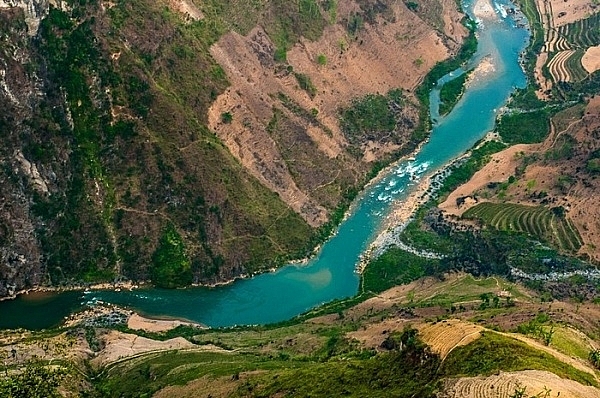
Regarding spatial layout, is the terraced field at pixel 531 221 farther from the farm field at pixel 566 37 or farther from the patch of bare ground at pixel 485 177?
the farm field at pixel 566 37

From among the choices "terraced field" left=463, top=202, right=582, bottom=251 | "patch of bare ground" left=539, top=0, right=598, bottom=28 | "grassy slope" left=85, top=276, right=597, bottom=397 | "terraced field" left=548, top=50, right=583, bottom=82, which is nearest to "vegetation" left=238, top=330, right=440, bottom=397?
"grassy slope" left=85, top=276, right=597, bottom=397

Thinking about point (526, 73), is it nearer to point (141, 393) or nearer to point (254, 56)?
point (254, 56)

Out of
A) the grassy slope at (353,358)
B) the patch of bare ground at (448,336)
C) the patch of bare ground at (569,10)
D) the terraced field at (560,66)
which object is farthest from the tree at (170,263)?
the patch of bare ground at (569,10)

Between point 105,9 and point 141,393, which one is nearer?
point 141,393

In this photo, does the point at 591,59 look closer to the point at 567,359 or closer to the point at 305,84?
the point at 305,84

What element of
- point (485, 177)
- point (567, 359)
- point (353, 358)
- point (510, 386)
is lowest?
point (567, 359)

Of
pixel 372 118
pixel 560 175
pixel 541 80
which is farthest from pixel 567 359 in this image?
pixel 541 80

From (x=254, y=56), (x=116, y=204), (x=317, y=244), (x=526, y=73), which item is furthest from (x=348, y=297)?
(x=526, y=73)
